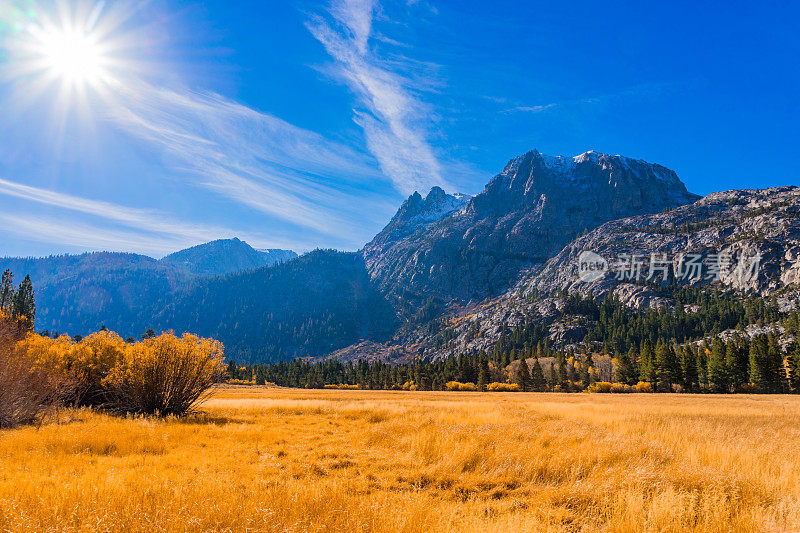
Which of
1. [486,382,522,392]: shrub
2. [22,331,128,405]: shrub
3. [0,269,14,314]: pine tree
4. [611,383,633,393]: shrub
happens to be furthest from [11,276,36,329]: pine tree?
[611,383,633,393]: shrub

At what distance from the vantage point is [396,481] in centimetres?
761

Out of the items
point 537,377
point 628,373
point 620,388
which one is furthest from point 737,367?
point 537,377

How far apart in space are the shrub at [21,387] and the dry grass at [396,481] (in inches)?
87.6

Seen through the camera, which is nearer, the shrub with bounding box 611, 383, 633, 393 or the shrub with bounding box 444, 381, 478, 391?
the shrub with bounding box 611, 383, 633, 393

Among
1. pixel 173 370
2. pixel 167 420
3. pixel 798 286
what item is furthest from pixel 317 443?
pixel 798 286

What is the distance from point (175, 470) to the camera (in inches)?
305

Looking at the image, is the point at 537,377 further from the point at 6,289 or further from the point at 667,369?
the point at 6,289

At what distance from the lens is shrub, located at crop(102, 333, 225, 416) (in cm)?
1727

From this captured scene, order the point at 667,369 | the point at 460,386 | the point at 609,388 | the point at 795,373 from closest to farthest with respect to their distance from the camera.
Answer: the point at 795,373, the point at 667,369, the point at 609,388, the point at 460,386

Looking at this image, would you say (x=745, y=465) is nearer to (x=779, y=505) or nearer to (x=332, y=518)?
(x=779, y=505)

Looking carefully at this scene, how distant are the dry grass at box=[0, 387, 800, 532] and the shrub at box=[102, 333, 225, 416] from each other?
497 centimetres

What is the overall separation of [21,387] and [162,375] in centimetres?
488

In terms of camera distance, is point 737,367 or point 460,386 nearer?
point 737,367

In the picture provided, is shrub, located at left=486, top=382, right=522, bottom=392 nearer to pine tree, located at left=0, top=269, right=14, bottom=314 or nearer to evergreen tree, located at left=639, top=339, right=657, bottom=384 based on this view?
evergreen tree, located at left=639, top=339, right=657, bottom=384
